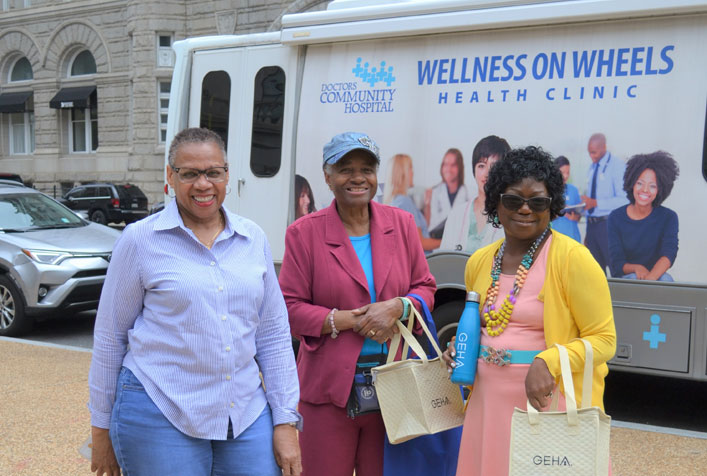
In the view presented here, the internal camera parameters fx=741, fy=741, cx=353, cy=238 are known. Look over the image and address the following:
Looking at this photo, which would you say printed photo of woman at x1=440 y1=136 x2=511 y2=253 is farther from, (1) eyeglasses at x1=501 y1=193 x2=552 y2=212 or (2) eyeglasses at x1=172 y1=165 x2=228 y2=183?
(2) eyeglasses at x1=172 y1=165 x2=228 y2=183

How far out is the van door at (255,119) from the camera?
21.1 ft

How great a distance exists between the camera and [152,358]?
7.92 ft

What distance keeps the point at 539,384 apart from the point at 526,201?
65 cm

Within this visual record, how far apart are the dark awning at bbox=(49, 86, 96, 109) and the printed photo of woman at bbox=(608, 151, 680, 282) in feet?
97.7

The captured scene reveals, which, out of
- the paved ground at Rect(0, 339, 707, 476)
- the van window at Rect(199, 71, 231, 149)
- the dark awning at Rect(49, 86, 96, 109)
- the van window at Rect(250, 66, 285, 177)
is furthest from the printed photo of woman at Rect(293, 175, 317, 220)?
the dark awning at Rect(49, 86, 96, 109)

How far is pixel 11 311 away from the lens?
28.6ft

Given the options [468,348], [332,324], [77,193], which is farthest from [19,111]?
[468,348]

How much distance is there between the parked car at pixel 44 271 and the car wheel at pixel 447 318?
454 centimetres

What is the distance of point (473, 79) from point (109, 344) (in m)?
3.86

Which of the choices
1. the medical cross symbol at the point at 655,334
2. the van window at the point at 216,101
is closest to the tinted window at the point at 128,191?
the van window at the point at 216,101

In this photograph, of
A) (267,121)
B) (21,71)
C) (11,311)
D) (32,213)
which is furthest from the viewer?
(21,71)

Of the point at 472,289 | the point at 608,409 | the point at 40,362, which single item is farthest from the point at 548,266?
the point at 40,362

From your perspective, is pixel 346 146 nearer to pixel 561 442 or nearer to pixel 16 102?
pixel 561 442

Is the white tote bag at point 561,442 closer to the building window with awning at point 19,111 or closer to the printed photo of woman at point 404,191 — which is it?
the printed photo of woman at point 404,191
